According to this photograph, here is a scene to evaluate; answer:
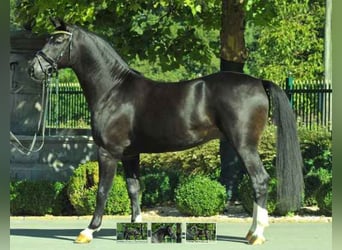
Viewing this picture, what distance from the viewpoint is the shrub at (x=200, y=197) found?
11.0m

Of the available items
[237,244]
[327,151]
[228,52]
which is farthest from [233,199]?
[237,244]

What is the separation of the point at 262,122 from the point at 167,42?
596 centimetres

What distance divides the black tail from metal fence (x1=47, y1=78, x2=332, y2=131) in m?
5.08

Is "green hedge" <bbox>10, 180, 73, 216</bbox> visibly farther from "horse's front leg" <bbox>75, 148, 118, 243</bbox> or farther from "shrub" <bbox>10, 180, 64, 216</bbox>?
"horse's front leg" <bbox>75, 148, 118, 243</bbox>

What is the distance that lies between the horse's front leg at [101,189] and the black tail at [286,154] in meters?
2.00

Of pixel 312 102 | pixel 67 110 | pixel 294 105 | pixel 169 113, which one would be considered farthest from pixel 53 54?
pixel 312 102

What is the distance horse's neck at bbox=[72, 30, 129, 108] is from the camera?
8297 millimetres

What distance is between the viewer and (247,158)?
793cm

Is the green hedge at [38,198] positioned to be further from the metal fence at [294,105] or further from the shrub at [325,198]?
the shrub at [325,198]

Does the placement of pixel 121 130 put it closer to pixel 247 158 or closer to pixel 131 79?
pixel 131 79

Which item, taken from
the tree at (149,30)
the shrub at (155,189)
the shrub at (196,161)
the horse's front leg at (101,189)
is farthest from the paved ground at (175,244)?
the tree at (149,30)

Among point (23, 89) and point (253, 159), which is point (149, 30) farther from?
point (253, 159)

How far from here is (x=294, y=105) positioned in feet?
45.9

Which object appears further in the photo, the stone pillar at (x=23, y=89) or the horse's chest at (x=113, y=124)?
the stone pillar at (x=23, y=89)
